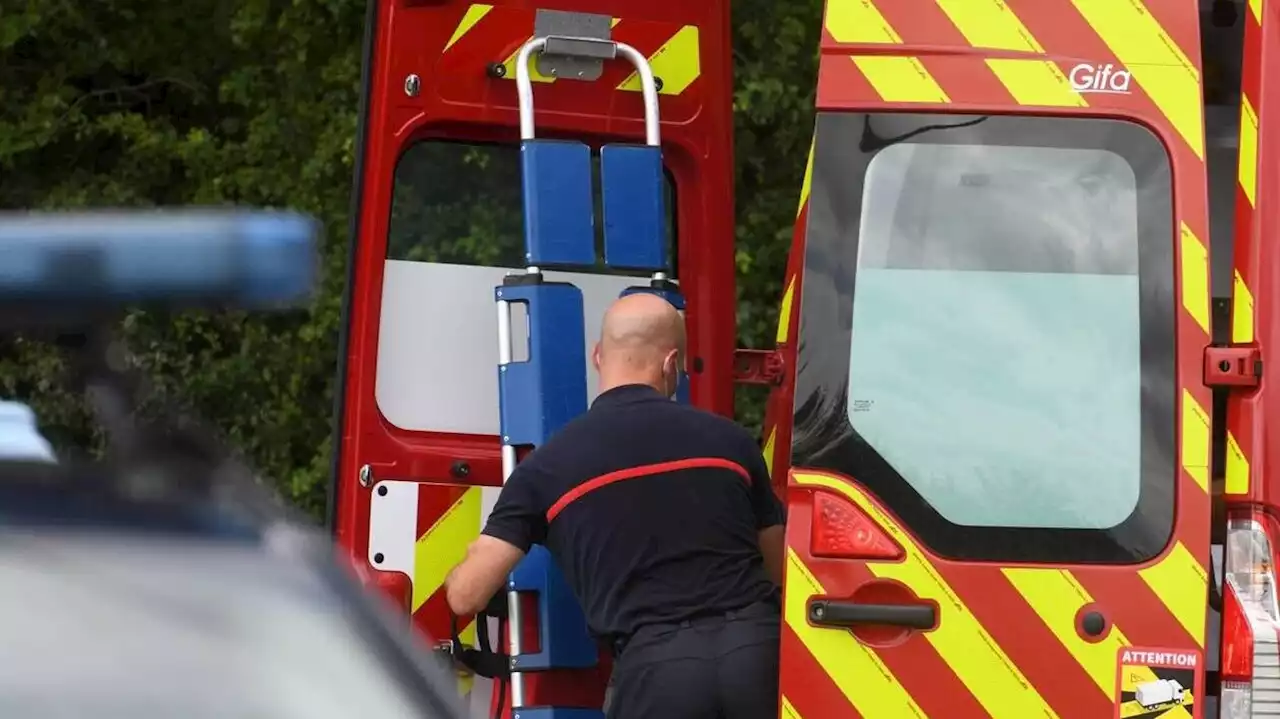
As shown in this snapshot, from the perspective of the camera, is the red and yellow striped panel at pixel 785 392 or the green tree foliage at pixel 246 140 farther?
the green tree foliage at pixel 246 140

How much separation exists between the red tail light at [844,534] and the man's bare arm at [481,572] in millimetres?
640

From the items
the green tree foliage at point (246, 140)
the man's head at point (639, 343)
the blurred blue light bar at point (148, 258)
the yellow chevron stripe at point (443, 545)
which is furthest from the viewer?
the green tree foliage at point (246, 140)

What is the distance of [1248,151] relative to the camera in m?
3.37

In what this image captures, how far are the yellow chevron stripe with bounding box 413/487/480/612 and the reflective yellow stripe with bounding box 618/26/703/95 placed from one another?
3.31 ft

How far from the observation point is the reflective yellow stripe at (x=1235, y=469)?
3.26 m

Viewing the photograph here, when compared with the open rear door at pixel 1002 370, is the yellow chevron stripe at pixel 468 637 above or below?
below

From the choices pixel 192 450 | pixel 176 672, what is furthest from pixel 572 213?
pixel 176 672

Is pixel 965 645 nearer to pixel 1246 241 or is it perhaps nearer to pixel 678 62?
pixel 1246 241

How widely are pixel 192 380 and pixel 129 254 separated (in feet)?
26.1

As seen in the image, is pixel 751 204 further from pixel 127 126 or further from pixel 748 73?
pixel 127 126

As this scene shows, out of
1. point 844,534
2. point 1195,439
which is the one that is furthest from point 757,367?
point 1195,439

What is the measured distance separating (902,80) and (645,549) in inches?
39.2

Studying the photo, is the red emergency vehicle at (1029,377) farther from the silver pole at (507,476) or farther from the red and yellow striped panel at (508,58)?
the red and yellow striped panel at (508,58)

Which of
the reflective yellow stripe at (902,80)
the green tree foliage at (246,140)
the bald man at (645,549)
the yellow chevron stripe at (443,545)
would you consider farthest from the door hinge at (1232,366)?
the green tree foliage at (246,140)
